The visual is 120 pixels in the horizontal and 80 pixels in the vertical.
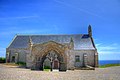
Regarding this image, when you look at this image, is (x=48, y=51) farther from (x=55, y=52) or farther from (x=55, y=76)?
(x=55, y=76)

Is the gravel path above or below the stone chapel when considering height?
below

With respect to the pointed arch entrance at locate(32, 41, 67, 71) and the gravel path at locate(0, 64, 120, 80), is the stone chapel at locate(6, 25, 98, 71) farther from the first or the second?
the gravel path at locate(0, 64, 120, 80)

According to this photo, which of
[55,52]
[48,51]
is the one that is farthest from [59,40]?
[48,51]

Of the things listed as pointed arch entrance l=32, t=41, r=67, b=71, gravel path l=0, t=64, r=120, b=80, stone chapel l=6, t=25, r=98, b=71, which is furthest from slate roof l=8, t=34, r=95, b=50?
gravel path l=0, t=64, r=120, b=80

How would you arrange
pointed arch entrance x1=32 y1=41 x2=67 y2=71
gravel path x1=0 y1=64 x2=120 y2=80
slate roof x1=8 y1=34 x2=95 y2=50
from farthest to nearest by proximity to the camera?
slate roof x1=8 y1=34 x2=95 y2=50, pointed arch entrance x1=32 y1=41 x2=67 y2=71, gravel path x1=0 y1=64 x2=120 y2=80

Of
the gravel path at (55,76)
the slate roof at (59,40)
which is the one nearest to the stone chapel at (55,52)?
the slate roof at (59,40)

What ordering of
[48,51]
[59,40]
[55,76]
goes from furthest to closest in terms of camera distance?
[59,40]
[48,51]
[55,76]

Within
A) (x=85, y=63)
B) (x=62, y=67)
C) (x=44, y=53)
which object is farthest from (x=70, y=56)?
(x=85, y=63)

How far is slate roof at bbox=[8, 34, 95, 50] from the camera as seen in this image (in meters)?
50.5

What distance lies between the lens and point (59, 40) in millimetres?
51906

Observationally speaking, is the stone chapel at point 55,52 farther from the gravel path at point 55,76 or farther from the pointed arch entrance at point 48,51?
the gravel path at point 55,76

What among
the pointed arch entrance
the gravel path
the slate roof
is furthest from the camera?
the slate roof

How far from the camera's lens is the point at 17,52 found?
5306cm

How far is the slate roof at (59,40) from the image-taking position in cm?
5053
